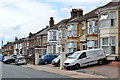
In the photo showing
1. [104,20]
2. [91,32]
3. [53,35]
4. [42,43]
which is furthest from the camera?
[42,43]

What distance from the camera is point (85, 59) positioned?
27.4 metres

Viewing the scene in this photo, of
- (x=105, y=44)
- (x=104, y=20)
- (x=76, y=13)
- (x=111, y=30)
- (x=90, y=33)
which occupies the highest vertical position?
(x=76, y=13)

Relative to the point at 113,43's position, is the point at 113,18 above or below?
above

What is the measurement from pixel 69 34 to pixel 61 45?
4746 mm

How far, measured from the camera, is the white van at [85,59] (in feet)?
88.5

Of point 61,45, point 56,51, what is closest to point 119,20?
point 61,45

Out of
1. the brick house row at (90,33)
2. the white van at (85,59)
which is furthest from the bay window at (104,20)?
the white van at (85,59)

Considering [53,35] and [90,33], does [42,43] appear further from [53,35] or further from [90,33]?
[90,33]

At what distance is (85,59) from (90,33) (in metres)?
8.42

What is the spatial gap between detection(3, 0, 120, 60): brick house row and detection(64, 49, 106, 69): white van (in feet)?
6.63

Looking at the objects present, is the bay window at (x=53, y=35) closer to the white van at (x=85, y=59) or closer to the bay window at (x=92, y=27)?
the bay window at (x=92, y=27)

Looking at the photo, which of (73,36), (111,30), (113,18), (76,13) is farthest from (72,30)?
(113,18)

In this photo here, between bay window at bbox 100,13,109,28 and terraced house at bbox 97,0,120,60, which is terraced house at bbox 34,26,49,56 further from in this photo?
terraced house at bbox 97,0,120,60

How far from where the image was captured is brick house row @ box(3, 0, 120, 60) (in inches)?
1166
